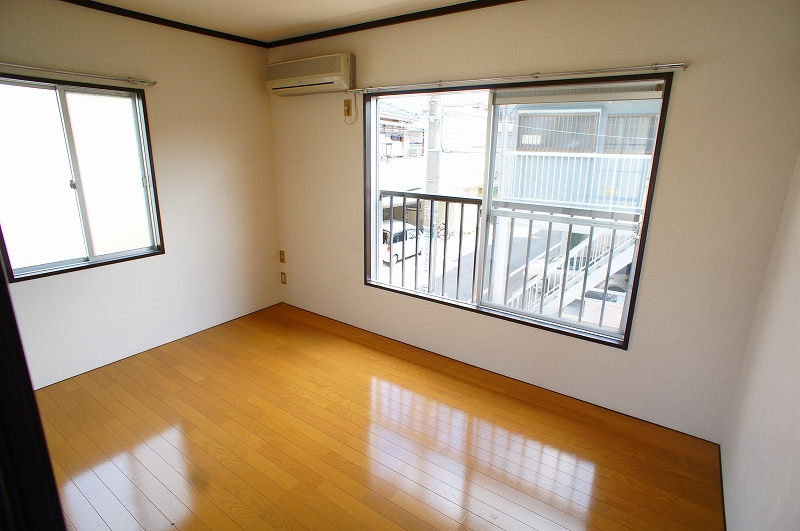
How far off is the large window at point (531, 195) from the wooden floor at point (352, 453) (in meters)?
0.62

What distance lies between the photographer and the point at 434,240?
12.1ft

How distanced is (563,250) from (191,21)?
308 centimetres

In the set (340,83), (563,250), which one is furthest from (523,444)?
(340,83)

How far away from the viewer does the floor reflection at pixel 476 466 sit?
6.36 feet

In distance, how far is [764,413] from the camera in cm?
168

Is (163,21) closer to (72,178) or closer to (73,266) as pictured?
(72,178)

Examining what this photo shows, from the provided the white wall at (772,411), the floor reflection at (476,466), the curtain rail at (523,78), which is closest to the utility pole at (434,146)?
the curtain rail at (523,78)

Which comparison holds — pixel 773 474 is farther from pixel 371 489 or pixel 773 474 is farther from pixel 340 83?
pixel 340 83

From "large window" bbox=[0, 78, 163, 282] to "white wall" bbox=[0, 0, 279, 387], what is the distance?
108 millimetres

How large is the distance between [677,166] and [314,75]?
2502mm

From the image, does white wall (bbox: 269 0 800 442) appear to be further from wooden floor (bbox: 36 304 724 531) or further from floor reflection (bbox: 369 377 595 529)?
floor reflection (bbox: 369 377 595 529)

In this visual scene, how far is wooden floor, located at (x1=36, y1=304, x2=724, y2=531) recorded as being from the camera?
190cm

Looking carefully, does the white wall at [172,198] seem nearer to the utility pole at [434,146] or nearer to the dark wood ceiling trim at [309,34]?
the dark wood ceiling trim at [309,34]

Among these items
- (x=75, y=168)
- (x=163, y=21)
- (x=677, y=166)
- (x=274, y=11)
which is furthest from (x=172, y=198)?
(x=677, y=166)
